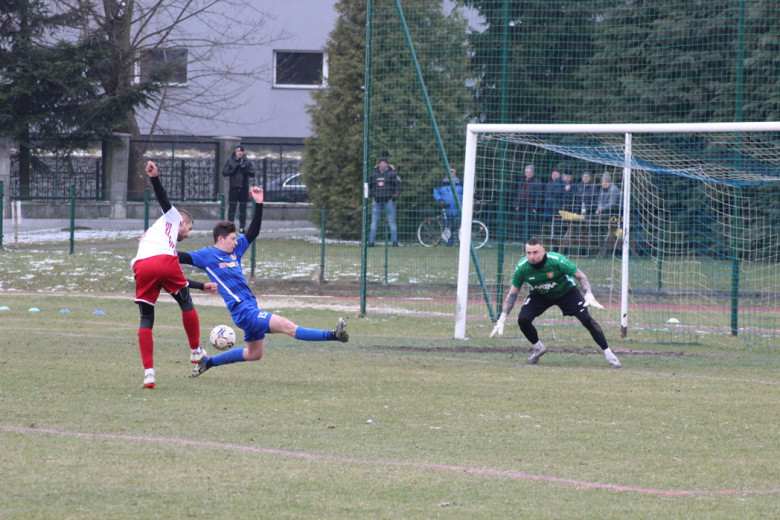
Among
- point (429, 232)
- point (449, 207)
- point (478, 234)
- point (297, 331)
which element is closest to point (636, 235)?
point (478, 234)

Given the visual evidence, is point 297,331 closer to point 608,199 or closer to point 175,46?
point 608,199

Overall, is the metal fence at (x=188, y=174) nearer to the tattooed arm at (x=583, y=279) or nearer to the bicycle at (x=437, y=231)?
the bicycle at (x=437, y=231)

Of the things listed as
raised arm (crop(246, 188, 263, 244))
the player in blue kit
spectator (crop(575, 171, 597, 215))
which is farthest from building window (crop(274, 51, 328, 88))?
the player in blue kit

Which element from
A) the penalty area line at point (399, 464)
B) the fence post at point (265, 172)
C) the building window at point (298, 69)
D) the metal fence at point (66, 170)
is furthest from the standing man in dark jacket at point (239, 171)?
the penalty area line at point (399, 464)

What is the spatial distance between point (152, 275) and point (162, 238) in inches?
15.0

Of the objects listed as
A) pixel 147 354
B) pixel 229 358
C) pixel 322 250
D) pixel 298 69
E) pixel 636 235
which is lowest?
pixel 229 358

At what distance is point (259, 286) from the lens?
17.9 meters

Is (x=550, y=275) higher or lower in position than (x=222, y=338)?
higher

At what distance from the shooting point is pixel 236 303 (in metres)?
8.39

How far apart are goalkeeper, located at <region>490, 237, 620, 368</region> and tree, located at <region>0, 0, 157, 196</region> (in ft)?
61.0

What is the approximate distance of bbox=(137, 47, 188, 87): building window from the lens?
85.4 ft

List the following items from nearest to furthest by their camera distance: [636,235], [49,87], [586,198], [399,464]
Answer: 1. [399,464]
2. [636,235]
3. [586,198]
4. [49,87]

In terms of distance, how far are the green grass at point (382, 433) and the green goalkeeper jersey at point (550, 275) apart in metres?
0.91

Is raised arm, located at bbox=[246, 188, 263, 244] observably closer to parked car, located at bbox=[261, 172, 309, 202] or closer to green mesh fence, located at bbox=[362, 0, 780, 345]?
green mesh fence, located at bbox=[362, 0, 780, 345]
